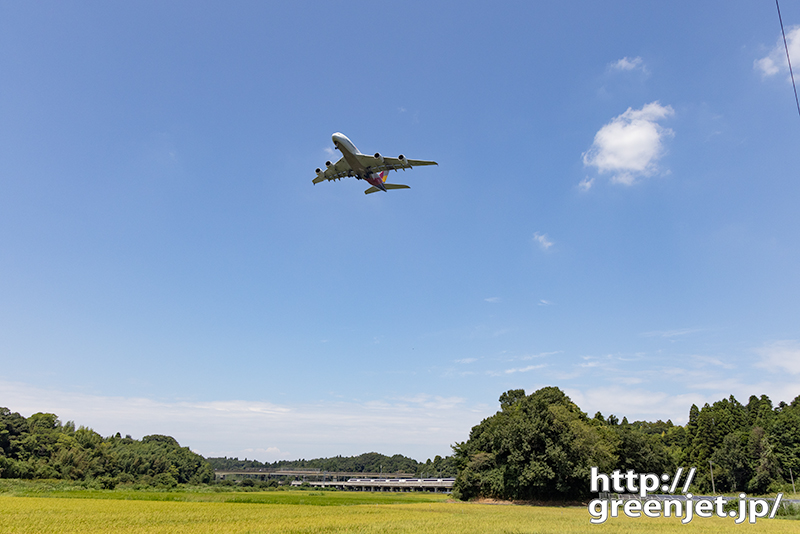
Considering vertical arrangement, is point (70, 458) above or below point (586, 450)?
below

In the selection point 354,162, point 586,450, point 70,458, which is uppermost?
point 354,162

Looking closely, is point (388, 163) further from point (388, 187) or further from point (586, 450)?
point (586, 450)

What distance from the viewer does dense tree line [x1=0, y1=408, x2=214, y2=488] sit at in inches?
3981

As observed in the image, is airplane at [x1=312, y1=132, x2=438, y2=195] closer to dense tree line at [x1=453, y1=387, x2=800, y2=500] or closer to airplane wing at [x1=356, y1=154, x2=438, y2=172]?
airplane wing at [x1=356, y1=154, x2=438, y2=172]

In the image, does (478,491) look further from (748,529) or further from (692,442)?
(692,442)

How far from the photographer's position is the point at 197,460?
166 meters

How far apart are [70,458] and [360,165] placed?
114954 millimetres

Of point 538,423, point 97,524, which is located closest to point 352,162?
point 97,524

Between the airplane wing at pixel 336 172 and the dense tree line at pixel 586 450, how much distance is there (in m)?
42.6

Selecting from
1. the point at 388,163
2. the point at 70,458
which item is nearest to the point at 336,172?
the point at 388,163

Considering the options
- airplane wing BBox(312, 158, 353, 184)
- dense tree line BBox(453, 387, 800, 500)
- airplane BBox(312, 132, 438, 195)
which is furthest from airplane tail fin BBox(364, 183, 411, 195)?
dense tree line BBox(453, 387, 800, 500)

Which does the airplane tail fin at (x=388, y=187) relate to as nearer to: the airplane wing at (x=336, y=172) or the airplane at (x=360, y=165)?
the airplane at (x=360, y=165)

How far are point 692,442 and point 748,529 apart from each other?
111m

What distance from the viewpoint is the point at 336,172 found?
46.5 m
